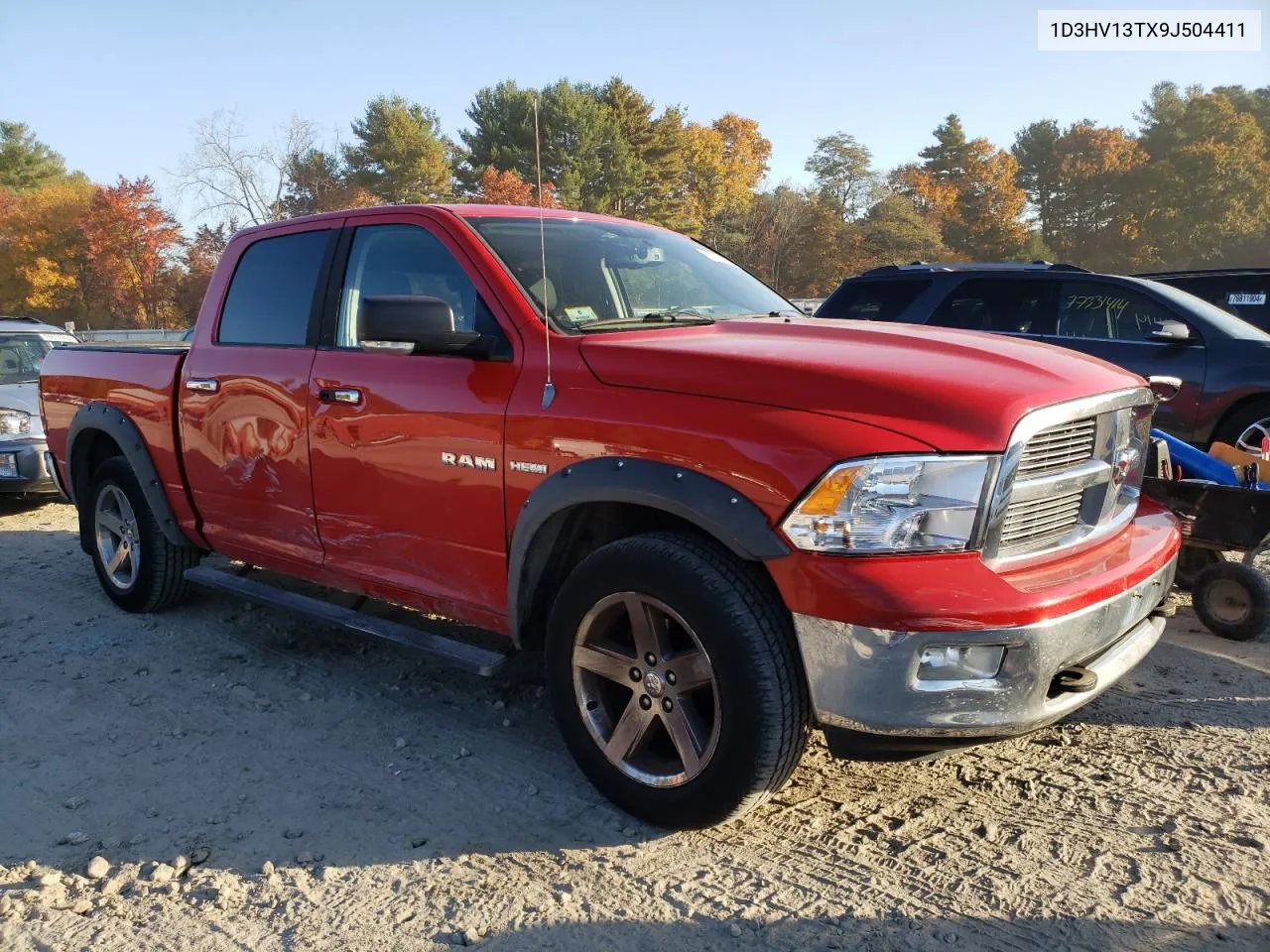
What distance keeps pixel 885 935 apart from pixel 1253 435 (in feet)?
18.9

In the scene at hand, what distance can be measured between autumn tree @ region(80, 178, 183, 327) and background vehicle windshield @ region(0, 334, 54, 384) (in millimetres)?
37305

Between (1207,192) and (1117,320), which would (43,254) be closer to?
(1117,320)

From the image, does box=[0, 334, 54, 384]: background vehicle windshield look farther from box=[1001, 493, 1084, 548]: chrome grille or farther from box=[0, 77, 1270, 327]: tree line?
box=[0, 77, 1270, 327]: tree line

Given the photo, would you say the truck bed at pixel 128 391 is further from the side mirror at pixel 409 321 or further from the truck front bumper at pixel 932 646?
the truck front bumper at pixel 932 646

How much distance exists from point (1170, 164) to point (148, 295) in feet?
190

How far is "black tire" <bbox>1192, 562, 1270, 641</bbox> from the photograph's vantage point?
441cm

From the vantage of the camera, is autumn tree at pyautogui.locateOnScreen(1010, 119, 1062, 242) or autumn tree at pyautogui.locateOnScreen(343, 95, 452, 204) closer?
autumn tree at pyautogui.locateOnScreen(343, 95, 452, 204)

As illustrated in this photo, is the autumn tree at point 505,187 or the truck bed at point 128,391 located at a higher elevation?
the autumn tree at point 505,187

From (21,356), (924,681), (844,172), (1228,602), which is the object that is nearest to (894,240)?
(844,172)

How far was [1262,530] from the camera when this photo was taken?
420 cm

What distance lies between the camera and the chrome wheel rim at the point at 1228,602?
4453 mm

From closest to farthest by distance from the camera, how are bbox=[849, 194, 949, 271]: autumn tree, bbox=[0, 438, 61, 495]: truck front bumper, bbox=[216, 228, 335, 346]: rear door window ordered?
bbox=[216, 228, 335, 346]: rear door window
bbox=[0, 438, 61, 495]: truck front bumper
bbox=[849, 194, 949, 271]: autumn tree

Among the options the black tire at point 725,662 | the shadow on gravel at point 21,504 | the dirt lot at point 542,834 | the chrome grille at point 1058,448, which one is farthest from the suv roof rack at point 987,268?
the shadow on gravel at point 21,504

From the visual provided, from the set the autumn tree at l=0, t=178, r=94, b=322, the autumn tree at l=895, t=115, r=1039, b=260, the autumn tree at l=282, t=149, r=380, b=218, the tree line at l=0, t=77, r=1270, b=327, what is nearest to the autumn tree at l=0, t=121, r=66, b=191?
the tree line at l=0, t=77, r=1270, b=327
